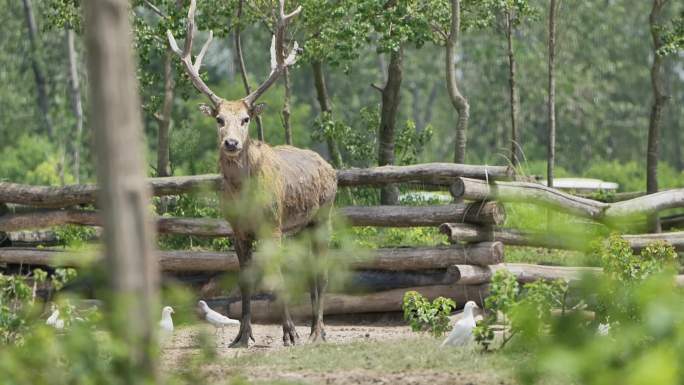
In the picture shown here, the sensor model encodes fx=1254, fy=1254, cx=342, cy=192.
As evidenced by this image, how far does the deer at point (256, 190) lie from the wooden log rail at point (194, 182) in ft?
6.21

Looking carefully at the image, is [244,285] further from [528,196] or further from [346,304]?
[528,196]

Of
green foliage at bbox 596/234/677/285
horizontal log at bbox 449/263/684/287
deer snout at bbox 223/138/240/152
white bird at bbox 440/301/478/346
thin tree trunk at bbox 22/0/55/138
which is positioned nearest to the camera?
green foliage at bbox 596/234/677/285

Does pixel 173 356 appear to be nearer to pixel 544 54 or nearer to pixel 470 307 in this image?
pixel 470 307

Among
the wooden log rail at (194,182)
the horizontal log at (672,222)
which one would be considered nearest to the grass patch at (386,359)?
the wooden log rail at (194,182)

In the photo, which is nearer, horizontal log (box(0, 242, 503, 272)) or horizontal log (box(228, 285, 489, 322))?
horizontal log (box(0, 242, 503, 272))

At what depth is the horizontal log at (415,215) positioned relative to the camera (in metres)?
12.6

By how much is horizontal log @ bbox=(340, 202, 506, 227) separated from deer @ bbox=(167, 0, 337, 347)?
1.78m

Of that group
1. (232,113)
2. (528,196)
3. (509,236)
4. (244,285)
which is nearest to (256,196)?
(232,113)

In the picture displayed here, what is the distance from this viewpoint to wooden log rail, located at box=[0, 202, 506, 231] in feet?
42.8

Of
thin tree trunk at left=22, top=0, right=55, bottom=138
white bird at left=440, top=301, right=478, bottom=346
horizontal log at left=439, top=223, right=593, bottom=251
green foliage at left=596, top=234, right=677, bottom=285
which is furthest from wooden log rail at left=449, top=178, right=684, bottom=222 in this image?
thin tree trunk at left=22, top=0, right=55, bottom=138

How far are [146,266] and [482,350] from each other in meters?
4.54

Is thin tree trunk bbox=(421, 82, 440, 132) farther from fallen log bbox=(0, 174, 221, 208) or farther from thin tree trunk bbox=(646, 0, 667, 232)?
fallen log bbox=(0, 174, 221, 208)

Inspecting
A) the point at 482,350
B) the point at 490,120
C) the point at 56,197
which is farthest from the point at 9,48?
the point at 482,350

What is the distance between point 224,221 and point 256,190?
9.46 feet
